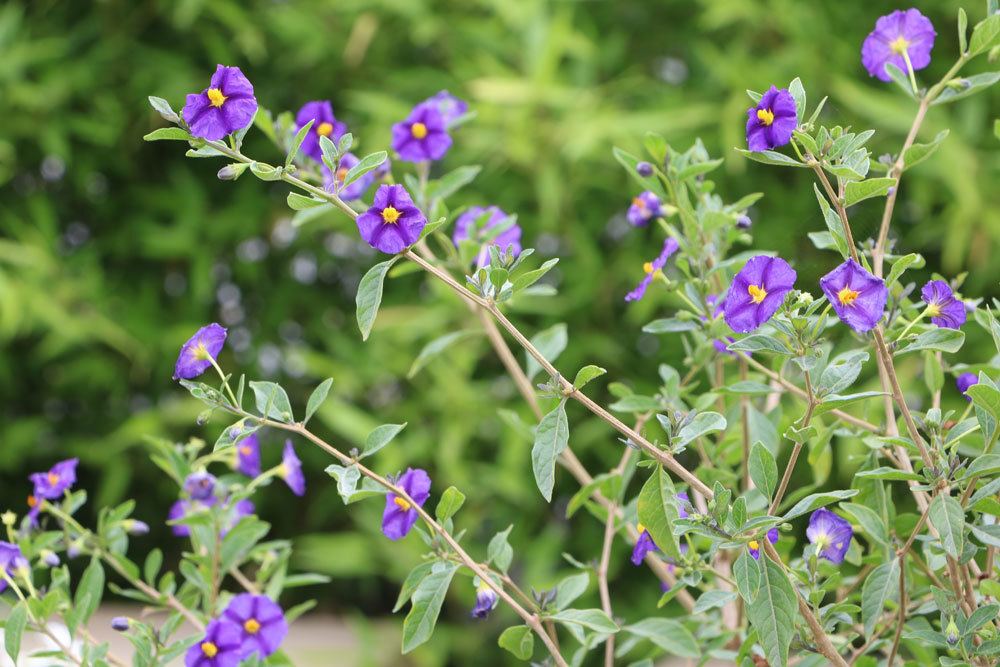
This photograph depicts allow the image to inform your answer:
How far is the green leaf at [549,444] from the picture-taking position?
0.58 meters

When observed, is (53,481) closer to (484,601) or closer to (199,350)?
(199,350)

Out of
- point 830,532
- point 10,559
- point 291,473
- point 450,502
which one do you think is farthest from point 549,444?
point 10,559

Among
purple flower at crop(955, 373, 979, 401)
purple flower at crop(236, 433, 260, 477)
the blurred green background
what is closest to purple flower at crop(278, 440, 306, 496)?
purple flower at crop(236, 433, 260, 477)

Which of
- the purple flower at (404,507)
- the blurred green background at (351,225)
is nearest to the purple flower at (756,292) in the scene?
the purple flower at (404,507)

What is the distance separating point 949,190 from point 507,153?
0.89m

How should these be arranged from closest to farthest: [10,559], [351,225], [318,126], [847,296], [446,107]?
[847,296], [10,559], [318,126], [446,107], [351,225]

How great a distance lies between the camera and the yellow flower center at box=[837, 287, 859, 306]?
54cm

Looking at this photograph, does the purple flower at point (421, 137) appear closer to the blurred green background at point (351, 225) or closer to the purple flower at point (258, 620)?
the purple flower at point (258, 620)

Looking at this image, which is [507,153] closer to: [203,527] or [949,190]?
[949,190]

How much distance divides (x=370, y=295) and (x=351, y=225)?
1.67 metres

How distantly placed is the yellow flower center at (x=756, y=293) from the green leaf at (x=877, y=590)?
0.18 metres

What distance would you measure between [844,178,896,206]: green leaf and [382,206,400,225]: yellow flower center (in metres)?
0.24

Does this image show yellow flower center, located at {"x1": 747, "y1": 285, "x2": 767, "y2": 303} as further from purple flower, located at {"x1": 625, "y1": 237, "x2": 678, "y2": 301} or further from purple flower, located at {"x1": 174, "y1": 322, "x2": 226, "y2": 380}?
purple flower, located at {"x1": 174, "y1": 322, "x2": 226, "y2": 380}

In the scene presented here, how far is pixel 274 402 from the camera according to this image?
62 centimetres
